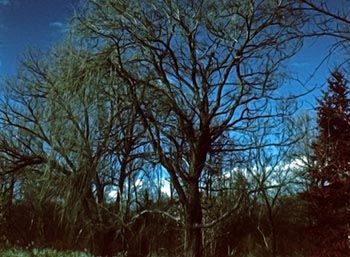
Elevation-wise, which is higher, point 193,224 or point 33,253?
point 33,253

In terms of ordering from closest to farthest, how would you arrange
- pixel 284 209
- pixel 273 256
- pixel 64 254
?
pixel 64 254 < pixel 273 256 < pixel 284 209

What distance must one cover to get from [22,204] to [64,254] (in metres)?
4.08

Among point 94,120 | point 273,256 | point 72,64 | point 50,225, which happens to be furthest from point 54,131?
point 273,256

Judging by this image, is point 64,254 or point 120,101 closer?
point 120,101

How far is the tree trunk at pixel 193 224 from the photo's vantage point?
648 cm

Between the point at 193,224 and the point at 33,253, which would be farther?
the point at 33,253

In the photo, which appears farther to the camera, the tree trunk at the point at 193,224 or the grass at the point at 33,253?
the grass at the point at 33,253

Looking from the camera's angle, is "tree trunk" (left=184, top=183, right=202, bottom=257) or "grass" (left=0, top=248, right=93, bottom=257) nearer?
"tree trunk" (left=184, top=183, right=202, bottom=257)

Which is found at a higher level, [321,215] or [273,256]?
[321,215]

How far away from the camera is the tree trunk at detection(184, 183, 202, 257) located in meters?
6.48

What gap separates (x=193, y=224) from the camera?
21.4 feet

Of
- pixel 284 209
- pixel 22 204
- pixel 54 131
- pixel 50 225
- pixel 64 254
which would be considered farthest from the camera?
pixel 284 209

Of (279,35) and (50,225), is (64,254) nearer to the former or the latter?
(50,225)

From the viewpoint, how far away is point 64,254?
12422 millimetres
